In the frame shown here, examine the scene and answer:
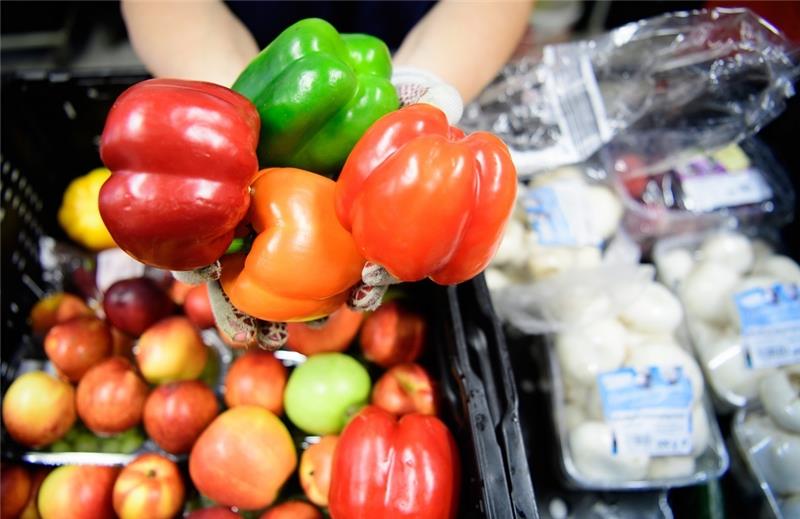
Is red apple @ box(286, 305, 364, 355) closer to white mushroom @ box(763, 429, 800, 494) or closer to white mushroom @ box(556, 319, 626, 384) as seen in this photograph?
white mushroom @ box(556, 319, 626, 384)

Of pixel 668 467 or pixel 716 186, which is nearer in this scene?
pixel 668 467

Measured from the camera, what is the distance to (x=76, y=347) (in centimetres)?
90

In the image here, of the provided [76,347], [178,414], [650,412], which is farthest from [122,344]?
[650,412]

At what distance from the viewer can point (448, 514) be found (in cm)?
71

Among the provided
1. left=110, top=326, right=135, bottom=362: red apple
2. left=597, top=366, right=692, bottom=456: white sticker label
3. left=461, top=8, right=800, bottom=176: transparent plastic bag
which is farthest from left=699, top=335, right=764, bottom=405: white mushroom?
left=110, top=326, right=135, bottom=362: red apple

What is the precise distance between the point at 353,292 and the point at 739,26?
0.99 meters

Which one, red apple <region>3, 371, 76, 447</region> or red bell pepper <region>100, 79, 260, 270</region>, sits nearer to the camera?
red bell pepper <region>100, 79, 260, 270</region>

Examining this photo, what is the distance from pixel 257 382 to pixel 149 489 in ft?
0.62

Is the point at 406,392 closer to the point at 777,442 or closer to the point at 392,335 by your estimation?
the point at 392,335

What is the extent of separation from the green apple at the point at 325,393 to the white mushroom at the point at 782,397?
2.08 ft

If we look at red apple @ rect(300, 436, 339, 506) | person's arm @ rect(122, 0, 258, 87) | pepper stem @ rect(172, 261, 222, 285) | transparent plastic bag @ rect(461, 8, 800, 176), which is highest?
person's arm @ rect(122, 0, 258, 87)

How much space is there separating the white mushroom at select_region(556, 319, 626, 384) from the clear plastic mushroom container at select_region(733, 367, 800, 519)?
0.23m

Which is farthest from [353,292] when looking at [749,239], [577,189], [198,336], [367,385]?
[749,239]

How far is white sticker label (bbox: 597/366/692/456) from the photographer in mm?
912
